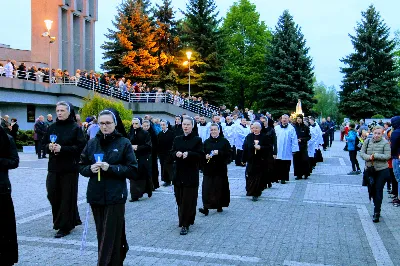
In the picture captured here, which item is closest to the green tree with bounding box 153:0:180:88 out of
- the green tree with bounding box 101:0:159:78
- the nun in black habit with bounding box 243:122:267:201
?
the green tree with bounding box 101:0:159:78

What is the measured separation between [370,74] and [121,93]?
26.7m

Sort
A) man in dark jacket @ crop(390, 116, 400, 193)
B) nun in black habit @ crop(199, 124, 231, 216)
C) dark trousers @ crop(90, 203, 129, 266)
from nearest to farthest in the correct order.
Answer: dark trousers @ crop(90, 203, 129, 266), man in dark jacket @ crop(390, 116, 400, 193), nun in black habit @ crop(199, 124, 231, 216)

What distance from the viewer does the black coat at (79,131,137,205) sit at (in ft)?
17.6

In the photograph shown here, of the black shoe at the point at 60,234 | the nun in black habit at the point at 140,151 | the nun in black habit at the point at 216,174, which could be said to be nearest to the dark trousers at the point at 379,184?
the nun in black habit at the point at 216,174

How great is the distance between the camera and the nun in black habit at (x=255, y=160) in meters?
11.6

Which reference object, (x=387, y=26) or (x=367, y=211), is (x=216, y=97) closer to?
(x=387, y=26)

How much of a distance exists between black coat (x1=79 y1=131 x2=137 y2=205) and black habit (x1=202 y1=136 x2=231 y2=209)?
463 centimetres

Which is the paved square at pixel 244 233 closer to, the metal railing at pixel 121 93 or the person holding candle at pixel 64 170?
the person holding candle at pixel 64 170

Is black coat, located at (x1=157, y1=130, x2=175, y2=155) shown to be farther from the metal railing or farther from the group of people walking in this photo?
the metal railing

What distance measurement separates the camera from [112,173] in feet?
17.4

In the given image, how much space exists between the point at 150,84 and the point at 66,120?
Result: 4472 cm

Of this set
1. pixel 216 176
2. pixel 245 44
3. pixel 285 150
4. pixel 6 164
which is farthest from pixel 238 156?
pixel 245 44

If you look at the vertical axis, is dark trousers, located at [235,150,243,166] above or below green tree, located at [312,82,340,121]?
below

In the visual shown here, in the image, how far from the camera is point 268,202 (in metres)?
11.4
